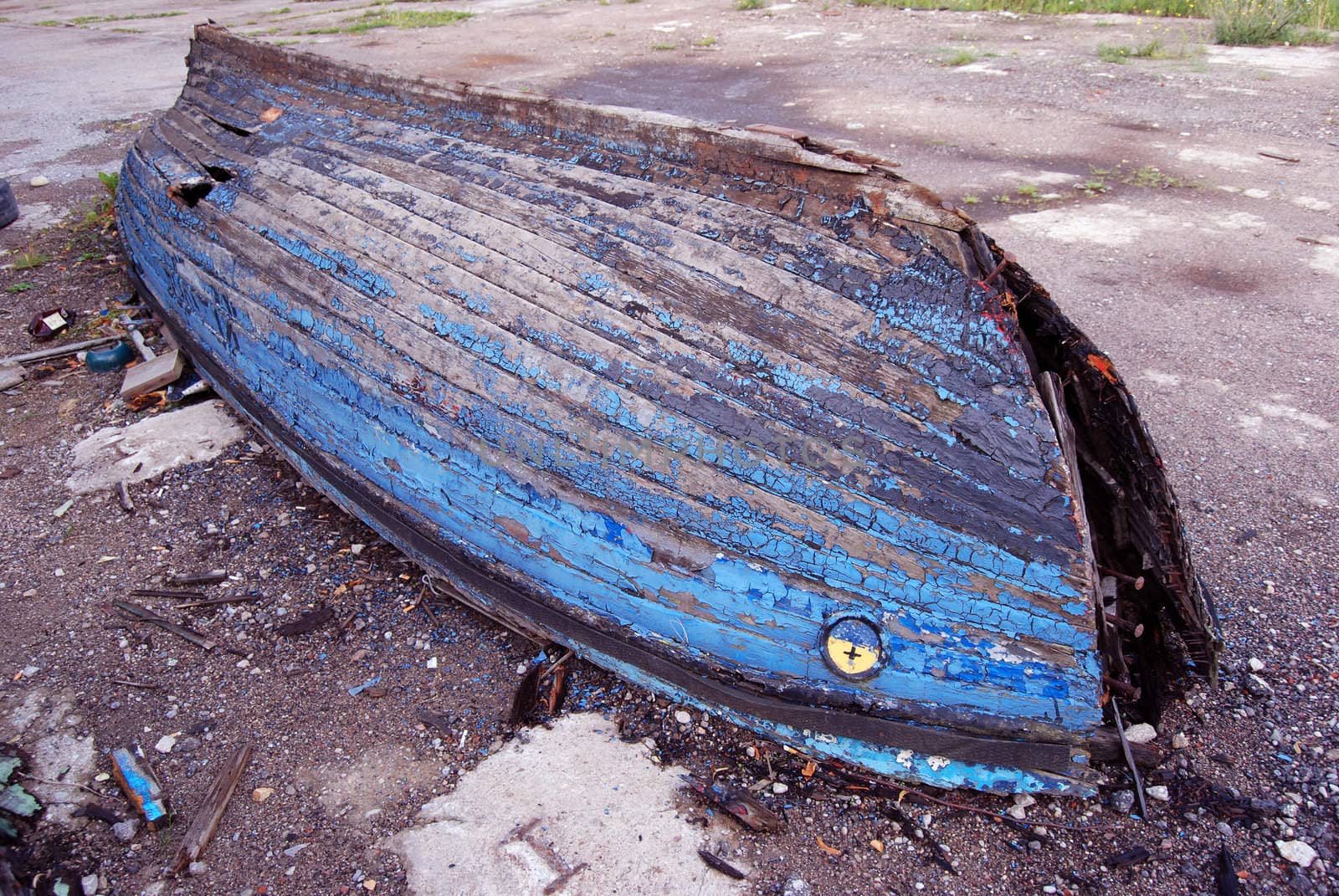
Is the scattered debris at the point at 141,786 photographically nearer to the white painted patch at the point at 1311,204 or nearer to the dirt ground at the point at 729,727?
the dirt ground at the point at 729,727

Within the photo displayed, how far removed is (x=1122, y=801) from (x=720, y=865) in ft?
4.07

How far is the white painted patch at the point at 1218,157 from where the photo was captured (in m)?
7.20

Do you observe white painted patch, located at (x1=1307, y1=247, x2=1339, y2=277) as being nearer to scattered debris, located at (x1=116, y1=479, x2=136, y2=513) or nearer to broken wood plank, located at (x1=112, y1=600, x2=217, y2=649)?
broken wood plank, located at (x1=112, y1=600, x2=217, y2=649)

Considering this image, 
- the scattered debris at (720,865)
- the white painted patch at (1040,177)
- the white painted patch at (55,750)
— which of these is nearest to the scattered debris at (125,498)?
the white painted patch at (55,750)

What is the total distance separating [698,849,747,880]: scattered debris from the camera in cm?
240

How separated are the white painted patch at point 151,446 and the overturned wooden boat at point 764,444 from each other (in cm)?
124

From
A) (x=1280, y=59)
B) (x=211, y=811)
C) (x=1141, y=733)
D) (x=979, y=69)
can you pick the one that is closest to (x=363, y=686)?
(x=211, y=811)

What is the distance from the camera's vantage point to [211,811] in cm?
263

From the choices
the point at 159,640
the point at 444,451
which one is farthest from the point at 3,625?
the point at 444,451

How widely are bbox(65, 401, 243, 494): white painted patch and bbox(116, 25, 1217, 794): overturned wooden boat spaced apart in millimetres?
1243

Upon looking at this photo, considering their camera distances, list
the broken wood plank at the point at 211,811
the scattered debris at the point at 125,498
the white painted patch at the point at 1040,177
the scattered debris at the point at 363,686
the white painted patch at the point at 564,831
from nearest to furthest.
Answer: the white painted patch at the point at 564,831 → the broken wood plank at the point at 211,811 → the scattered debris at the point at 363,686 → the scattered debris at the point at 125,498 → the white painted patch at the point at 1040,177

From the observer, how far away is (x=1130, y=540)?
275 centimetres

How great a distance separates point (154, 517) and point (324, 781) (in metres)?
1.96

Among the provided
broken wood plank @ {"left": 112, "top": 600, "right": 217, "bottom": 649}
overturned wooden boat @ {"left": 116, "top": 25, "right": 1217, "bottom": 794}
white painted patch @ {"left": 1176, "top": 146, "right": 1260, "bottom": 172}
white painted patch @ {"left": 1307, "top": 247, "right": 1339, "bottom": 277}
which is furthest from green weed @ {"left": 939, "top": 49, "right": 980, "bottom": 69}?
broken wood plank @ {"left": 112, "top": 600, "right": 217, "bottom": 649}
